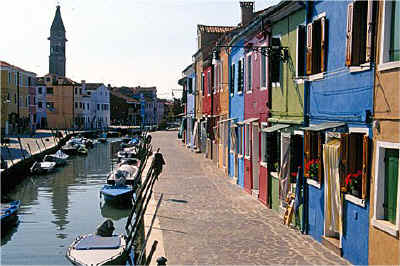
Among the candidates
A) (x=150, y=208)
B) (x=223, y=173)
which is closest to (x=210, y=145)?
(x=223, y=173)

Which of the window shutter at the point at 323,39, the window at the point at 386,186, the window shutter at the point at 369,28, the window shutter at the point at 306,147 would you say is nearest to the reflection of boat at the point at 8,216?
the window shutter at the point at 306,147

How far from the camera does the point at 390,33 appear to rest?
342 inches

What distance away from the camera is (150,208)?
16688 millimetres

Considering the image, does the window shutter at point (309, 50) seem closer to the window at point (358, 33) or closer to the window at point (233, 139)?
the window at point (358, 33)

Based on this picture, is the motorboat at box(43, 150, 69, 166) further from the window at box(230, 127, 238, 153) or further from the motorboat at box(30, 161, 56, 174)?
the window at box(230, 127, 238, 153)

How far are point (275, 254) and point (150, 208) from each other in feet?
21.7

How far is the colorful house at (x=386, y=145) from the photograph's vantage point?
8.42 m

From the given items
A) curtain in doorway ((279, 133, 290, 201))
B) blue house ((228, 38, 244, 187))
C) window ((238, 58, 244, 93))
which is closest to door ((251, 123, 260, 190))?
blue house ((228, 38, 244, 187))

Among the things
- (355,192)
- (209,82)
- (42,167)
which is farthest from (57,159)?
(355,192)

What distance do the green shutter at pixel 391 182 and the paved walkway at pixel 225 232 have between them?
1.91 meters

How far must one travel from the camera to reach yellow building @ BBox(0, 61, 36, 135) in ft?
202

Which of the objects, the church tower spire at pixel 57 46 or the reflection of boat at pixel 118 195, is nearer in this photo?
the reflection of boat at pixel 118 195

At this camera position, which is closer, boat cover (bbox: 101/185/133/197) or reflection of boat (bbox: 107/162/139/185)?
boat cover (bbox: 101/185/133/197)

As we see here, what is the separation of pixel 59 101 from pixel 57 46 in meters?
58.3
